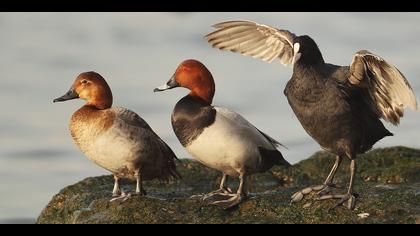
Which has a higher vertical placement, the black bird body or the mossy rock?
the black bird body

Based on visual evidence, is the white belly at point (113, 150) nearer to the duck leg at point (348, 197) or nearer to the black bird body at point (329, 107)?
the black bird body at point (329, 107)

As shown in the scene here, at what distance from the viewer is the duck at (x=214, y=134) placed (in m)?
10.8

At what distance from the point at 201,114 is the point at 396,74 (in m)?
2.30

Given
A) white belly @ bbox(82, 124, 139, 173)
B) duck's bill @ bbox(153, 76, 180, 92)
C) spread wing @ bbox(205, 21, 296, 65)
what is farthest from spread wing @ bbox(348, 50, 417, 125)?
white belly @ bbox(82, 124, 139, 173)

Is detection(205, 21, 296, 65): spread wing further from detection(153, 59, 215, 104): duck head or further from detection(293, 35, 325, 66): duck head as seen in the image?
detection(153, 59, 215, 104): duck head

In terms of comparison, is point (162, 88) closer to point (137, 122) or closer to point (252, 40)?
point (137, 122)

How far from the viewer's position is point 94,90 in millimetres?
11312

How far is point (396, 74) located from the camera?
10.8 meters

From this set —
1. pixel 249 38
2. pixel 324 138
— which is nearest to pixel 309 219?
pixel 324 138

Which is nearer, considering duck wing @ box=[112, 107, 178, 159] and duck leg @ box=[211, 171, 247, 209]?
duck leg @ box=[211, 171, 247, 209]

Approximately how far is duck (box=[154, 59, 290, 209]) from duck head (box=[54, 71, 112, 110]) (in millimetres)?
687

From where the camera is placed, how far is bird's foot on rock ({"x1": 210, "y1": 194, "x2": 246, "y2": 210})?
10914 mm

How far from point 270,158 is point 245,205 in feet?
2.36

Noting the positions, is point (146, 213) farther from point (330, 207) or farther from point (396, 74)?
point (396, 74)
